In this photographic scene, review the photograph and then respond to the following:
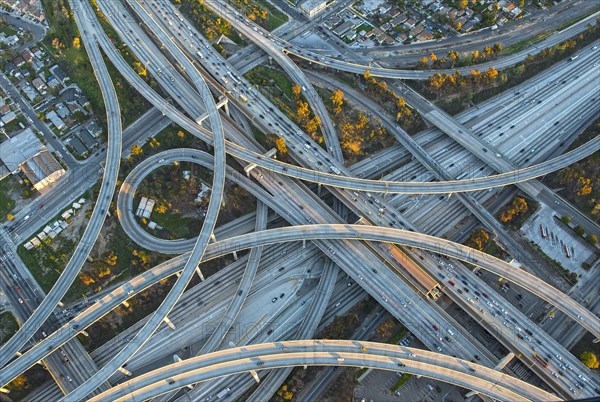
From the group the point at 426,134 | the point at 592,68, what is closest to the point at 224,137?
Result: the point at 426,134

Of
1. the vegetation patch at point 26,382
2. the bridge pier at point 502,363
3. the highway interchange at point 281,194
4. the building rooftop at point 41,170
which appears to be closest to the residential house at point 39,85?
the highway interchange at point 281,194

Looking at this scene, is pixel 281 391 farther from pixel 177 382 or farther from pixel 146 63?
pixel 146 63

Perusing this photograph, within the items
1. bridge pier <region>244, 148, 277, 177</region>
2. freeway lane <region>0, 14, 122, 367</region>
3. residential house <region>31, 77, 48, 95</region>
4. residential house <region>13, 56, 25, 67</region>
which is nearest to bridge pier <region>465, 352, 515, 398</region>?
bridge pier <region>244, 148, 277, 177</region>

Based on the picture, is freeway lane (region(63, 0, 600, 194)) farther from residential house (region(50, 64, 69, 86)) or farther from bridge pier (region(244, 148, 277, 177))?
residential house (region(50, 64, 69, 86))

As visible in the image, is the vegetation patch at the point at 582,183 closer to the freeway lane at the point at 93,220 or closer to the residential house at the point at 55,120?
the freeway lane at the point at 93,220

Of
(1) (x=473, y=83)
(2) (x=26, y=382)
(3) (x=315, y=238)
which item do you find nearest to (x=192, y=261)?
(3) (x=315, y=238)
